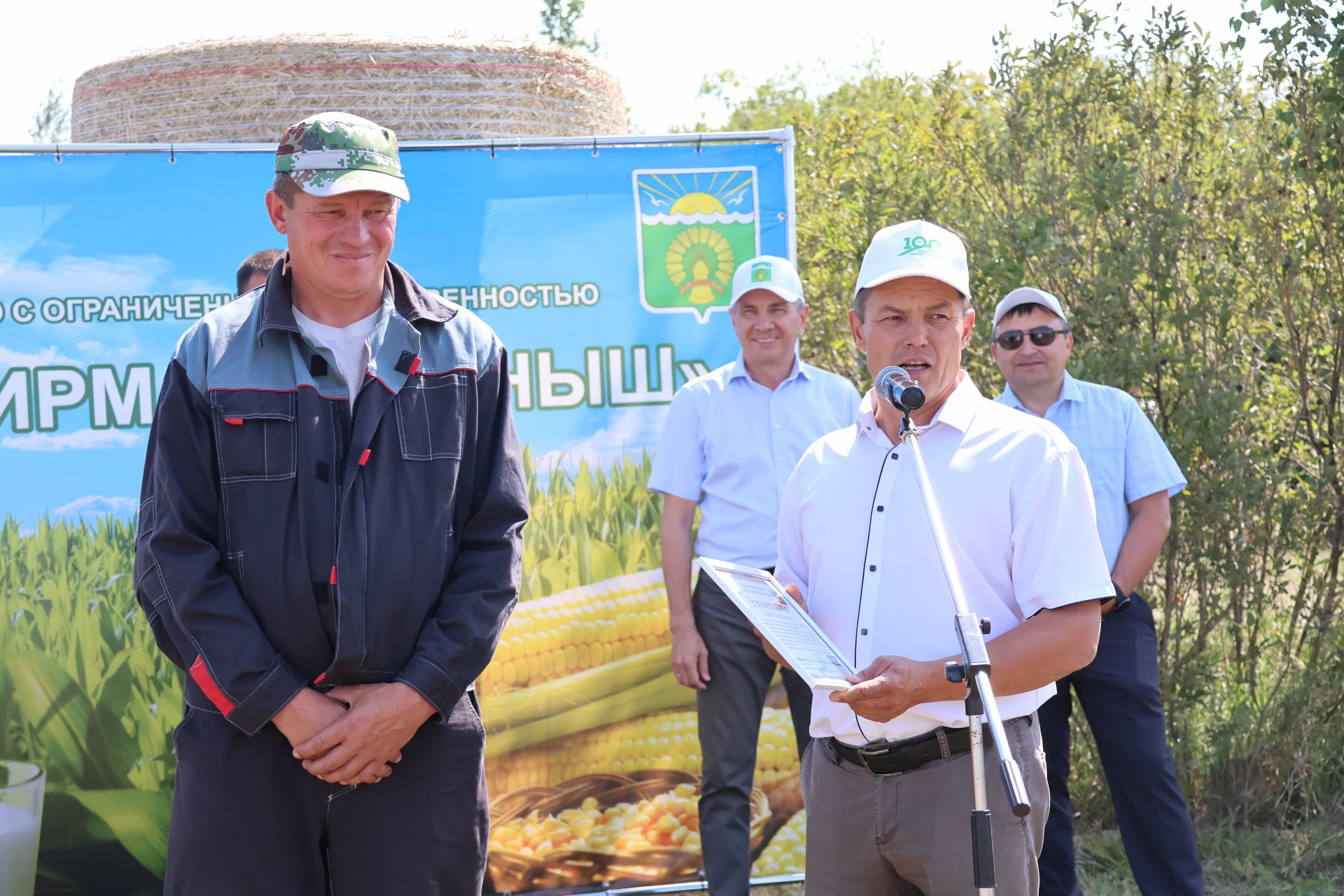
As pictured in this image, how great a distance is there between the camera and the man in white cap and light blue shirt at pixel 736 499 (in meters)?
4.52

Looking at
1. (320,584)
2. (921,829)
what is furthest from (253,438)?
(921,829)

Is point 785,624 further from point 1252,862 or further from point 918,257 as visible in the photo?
point 1252,862

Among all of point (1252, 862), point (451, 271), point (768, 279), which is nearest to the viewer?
point (768, 279)

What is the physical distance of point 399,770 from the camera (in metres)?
2.53

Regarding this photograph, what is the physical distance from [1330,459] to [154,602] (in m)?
4.88

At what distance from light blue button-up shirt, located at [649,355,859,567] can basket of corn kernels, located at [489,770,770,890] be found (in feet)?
3.22

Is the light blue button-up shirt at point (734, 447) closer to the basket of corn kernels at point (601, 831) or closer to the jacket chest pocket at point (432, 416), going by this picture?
the basket of corn kernels at point (601, 831)

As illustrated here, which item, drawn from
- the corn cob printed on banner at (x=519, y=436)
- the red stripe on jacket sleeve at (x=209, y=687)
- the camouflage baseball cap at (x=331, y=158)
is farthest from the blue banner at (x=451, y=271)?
the red stripe on jacket sleeve at (x=209, y=687)

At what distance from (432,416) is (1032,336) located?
262 centimetres

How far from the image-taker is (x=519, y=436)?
4875 millimetres

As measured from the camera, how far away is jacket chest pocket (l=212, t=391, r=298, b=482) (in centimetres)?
247

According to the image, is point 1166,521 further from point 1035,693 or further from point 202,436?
point 202,436

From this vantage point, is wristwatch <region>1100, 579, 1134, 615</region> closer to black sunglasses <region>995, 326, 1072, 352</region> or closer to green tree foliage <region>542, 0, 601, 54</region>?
black sunglasses <region>995, 326, 1072, 352</region>

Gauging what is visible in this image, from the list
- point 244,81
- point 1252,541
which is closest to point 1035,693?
point 1252,541
